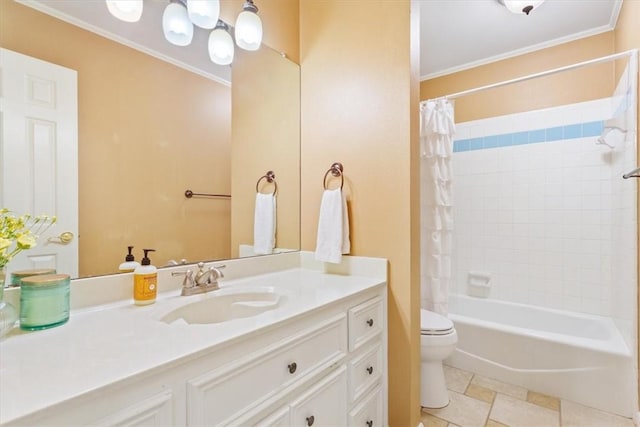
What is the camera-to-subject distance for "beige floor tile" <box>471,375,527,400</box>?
1.97m

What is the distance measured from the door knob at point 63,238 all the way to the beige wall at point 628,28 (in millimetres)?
2814

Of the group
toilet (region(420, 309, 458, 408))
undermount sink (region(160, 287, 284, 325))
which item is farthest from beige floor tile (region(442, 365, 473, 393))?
Answer: undermount sink (region(160, 287, 284, 325))

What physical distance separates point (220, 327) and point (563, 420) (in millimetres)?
2000

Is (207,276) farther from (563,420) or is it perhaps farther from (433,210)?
(563,420)

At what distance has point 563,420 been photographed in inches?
67.6

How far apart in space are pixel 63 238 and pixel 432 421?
193 cm

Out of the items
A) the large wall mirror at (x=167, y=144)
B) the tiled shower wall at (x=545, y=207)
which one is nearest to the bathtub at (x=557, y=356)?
the tiled shower wall at (x=545, y=207)

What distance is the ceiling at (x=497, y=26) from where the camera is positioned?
2.15 meters

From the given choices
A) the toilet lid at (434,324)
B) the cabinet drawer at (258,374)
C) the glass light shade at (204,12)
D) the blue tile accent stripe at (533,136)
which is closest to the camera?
the cabinet drawer at (258,374)

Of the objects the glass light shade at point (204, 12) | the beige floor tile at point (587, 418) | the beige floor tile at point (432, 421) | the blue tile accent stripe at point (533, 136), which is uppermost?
the glass light shade at point (204, 12)

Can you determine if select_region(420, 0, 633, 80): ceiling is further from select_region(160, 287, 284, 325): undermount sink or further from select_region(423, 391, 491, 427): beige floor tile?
select_region(423, 391, 491, 427): beige floor tile

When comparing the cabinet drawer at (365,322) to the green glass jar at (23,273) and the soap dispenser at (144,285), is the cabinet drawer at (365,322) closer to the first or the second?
the soap dispenser at (144,285)

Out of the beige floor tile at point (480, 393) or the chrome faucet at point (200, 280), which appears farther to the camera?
the beige floor tile at point (480, 393)

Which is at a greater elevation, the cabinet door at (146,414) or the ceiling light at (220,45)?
the ceiling light at (220,45)
